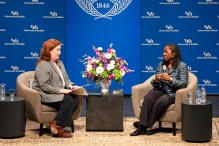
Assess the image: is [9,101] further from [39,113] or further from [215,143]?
[215,143]

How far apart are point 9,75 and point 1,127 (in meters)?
3.85

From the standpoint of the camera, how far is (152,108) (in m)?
7.24

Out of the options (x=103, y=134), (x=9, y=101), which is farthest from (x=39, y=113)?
(x=103, y=134)

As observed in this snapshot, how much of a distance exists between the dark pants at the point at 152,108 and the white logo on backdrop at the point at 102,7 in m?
3.51

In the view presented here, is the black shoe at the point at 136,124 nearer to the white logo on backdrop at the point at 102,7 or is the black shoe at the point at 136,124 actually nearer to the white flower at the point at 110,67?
the white flower at the point at 110,67

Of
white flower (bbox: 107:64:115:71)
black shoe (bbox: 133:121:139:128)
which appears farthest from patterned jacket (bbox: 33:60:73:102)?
black shoe (bbox: 133:121:139:128)

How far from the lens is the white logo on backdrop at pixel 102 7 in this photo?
34.3 feet

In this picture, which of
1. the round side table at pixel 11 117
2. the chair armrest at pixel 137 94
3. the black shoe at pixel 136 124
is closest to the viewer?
the round side table at pixel 11 117

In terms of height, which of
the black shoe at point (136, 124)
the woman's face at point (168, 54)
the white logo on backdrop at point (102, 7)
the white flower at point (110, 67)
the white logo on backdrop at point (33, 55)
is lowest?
the black shoe at point (136, 124)

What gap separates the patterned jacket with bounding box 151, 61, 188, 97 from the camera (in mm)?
7305

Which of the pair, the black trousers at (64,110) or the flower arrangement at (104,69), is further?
the flower arrangement at (104,69)

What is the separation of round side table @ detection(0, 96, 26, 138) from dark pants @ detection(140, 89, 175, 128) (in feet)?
5.20

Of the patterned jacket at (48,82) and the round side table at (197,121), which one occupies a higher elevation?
the patterned jacket at (48,82)

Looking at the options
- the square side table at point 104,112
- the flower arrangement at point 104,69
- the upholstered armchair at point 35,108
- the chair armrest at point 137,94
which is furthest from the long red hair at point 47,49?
the chair armrest at point 137,94
